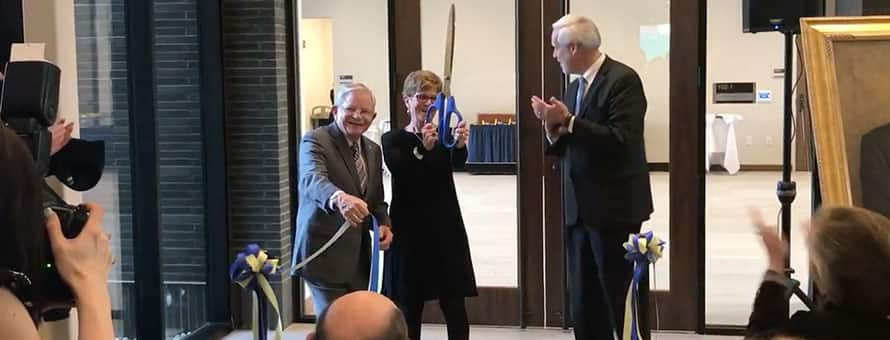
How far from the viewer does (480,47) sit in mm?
5656

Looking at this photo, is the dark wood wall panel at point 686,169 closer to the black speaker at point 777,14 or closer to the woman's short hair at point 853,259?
the black speaker at point 777,14

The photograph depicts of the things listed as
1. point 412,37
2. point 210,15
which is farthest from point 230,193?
point 412,37

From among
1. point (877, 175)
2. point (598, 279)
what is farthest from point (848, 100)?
point (598, 279)

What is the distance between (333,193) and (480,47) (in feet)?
8.03

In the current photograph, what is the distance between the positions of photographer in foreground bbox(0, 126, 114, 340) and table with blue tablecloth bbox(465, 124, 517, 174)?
3830 mm

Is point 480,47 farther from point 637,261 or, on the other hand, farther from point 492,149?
point 637,261

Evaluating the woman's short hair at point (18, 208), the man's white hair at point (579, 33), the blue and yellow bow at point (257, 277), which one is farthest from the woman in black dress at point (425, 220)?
the woman's short hair at point (18, 208)

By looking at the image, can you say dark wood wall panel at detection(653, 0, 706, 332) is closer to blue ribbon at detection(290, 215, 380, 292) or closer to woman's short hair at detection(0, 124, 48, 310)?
blue ribbon at detection(290, 215, 380, 292)

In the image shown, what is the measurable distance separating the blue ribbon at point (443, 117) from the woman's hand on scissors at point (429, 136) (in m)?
0.04

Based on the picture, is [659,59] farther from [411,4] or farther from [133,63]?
[133,63]

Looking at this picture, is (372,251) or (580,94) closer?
(372,251)

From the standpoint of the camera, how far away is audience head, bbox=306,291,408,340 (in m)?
1.47

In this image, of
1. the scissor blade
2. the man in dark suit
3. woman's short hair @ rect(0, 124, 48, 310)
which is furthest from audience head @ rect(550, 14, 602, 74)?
woman's short hair @ rect(0, 124, 48, 310)

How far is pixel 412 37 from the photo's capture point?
525 centimetres
